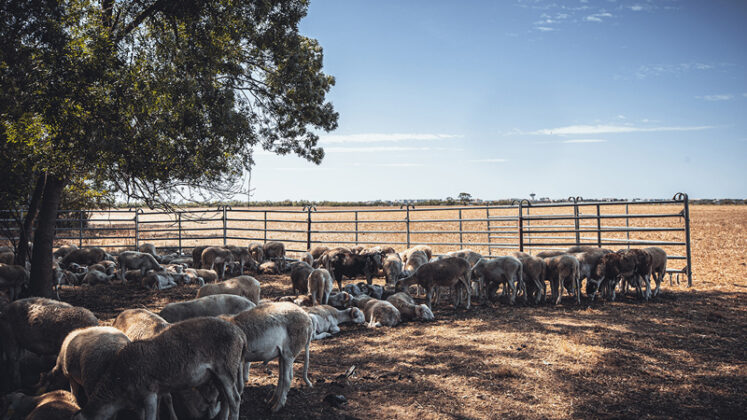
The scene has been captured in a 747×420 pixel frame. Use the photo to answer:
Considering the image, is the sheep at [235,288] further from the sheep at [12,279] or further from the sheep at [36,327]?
the sheep at [12,279]

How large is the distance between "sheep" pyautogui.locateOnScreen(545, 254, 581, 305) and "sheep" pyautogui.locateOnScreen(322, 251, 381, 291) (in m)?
4.45

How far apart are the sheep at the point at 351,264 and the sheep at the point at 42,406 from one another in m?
7.83

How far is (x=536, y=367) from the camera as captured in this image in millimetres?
5688

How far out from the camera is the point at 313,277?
927 cm

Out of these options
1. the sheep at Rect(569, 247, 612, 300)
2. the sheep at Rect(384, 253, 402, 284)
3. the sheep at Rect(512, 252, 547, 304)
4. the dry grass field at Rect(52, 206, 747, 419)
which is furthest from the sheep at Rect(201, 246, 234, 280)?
the sheep at Rect(569, 247, 612, 300)

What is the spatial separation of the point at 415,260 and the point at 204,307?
7405mm

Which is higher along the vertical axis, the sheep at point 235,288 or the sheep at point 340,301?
the sheep at point 235,288

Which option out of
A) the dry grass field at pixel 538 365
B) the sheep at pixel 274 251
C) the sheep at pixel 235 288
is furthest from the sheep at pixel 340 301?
the sheep at pixel 274 251

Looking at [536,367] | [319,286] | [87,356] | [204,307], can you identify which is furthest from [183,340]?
[319,286]

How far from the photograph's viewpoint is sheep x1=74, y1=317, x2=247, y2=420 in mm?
3592

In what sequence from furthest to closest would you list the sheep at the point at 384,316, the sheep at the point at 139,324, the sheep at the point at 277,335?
the sheep at the point at 384,316 < the sheep at the point at 139,324 < the sheep at the point at 277,335

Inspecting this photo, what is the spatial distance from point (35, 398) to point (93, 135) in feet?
12.8

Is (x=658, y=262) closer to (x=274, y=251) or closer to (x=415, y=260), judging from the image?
(x=415, y=260)

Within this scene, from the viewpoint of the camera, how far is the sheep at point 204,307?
6.04 meters
